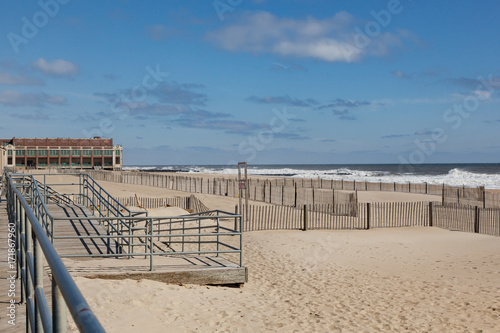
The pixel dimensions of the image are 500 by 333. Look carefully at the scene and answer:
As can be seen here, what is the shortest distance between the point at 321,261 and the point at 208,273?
573cm

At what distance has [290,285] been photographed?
12.2 metres

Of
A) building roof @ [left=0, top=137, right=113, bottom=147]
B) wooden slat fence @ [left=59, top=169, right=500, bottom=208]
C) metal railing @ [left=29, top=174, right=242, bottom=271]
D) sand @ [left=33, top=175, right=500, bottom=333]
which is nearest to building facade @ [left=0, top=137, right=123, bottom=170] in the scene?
building roof @ [left=0, top=137, right=113, bottom=147]

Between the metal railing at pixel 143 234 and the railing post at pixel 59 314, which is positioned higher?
the railing post at pixel 59 314

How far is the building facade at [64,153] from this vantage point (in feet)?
321

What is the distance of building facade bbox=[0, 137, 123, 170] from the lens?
97875 mm

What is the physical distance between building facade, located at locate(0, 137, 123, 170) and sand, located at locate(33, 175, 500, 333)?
90373 mm

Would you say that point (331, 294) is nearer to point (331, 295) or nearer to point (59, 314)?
point (331, 295)

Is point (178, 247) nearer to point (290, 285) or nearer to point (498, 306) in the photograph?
point (290, 285)

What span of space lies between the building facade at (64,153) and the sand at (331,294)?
90373 millimetres

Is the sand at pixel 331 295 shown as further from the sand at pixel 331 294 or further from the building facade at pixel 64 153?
the building facade at pixel 64 153

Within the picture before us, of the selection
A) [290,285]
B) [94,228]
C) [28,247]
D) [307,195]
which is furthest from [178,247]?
[307,195]

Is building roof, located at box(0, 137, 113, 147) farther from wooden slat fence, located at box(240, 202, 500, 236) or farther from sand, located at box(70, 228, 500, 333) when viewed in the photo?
sand, located at box(70, 228, 500, 333)

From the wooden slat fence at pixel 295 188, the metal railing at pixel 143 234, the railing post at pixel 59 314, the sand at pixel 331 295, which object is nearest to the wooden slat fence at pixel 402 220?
the metal railing at pixel 143 234

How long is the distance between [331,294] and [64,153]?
324 ft
